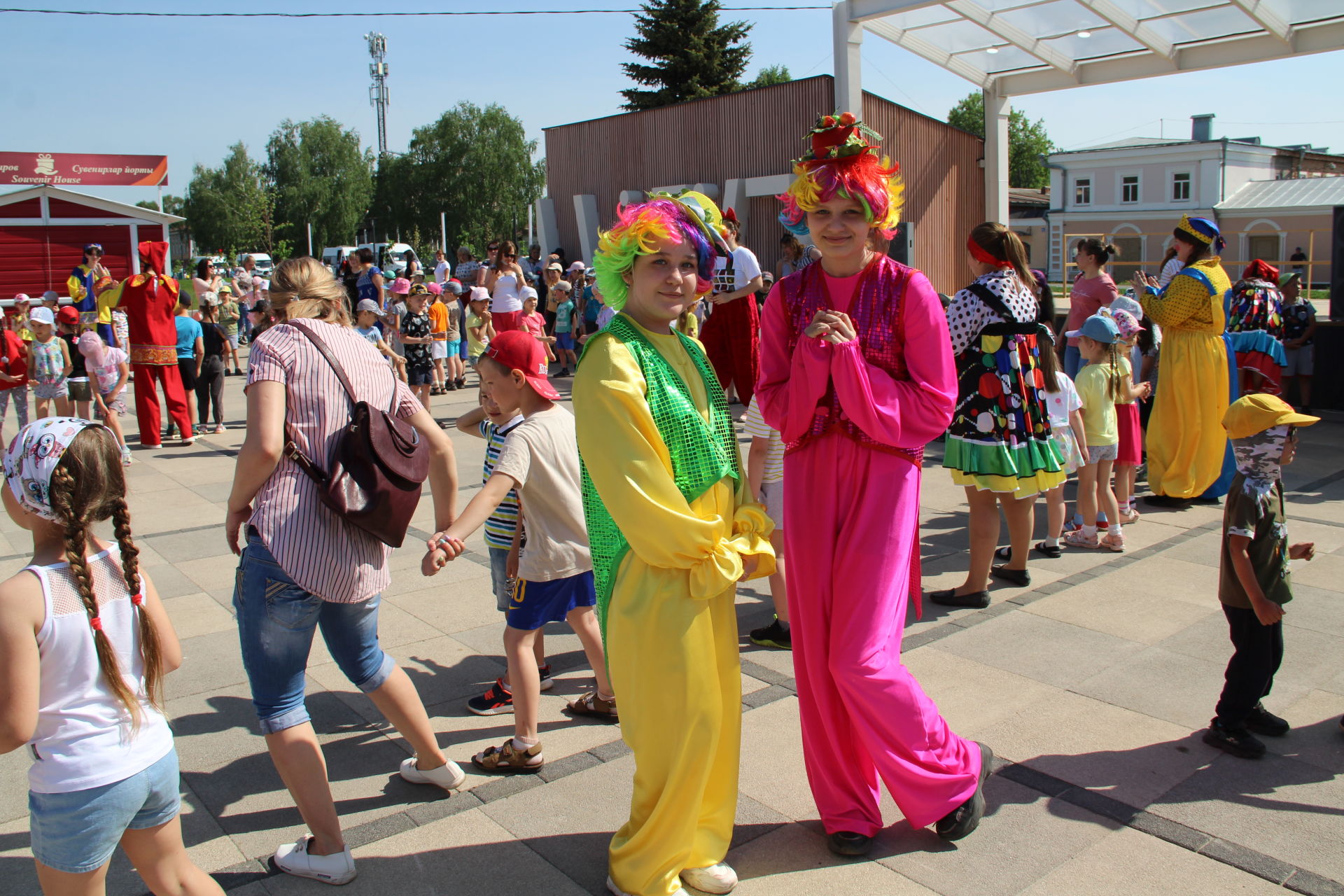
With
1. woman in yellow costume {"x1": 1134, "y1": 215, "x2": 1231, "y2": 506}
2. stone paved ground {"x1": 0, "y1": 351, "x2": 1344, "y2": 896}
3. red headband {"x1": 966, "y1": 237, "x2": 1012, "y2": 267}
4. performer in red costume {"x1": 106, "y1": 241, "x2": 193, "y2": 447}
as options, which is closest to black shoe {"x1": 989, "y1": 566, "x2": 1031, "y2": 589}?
stone paved ground {"x1": 0, "y1": 351, "x2": 1344, "y2": 896}

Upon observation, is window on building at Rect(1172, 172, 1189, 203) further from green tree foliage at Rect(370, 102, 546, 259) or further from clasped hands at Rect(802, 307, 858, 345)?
clasped hands at Rect(802, 307, 858, 345)

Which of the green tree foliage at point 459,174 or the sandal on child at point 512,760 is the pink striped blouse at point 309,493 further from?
the green tree foliage at point 459,174

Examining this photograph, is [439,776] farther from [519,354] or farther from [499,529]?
[519,354]

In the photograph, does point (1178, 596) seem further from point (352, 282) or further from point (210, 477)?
point (352, 282)

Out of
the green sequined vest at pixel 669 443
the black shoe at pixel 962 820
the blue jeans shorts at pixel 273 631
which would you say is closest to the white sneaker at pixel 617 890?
the green sequined vest at pixel 669 443

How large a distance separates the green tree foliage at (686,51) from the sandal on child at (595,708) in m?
39.0

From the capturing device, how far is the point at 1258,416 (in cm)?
331

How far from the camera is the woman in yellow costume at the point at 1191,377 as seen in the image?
6.90 metres

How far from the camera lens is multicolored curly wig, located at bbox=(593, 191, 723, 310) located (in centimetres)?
255

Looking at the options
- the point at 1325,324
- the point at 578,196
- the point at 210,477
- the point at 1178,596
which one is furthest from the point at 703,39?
the point at 1178,596

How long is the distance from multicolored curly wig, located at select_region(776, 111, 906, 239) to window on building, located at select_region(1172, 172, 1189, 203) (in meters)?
55.4

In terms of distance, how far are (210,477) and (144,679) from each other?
714 cm

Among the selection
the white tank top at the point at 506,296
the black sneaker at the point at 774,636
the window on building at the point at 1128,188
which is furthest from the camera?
the window on building at the point at 1128,188

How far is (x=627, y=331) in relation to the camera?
258 centimetres
